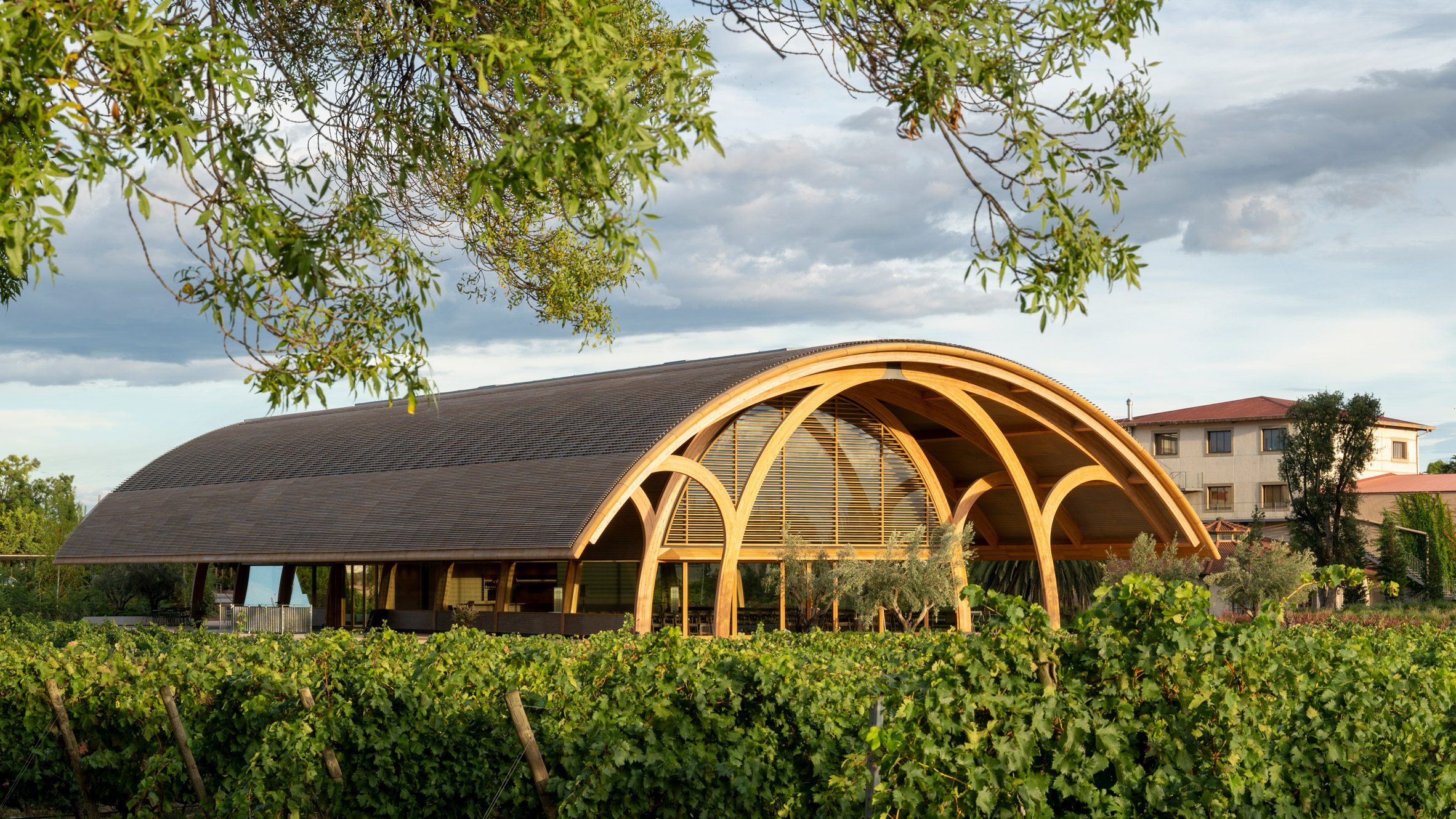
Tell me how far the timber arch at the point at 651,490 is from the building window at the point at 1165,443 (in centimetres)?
2983

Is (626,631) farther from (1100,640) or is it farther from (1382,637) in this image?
(1382,637)

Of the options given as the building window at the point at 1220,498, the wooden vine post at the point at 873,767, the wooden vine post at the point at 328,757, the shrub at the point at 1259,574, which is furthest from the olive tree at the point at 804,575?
the building window at the point at 1220,498

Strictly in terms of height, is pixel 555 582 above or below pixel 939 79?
below

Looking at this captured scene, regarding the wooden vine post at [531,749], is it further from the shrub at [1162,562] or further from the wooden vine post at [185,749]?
the shrub at [1162,562]

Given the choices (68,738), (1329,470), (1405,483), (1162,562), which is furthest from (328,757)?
(1405,483)

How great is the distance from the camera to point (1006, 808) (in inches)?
190

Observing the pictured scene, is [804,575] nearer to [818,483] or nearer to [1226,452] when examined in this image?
[818,483]

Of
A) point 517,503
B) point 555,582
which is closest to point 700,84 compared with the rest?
point 517,503

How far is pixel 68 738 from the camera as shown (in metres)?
9.45

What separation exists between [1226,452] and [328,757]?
54.7 metres

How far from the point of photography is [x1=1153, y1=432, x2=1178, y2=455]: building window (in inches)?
2309

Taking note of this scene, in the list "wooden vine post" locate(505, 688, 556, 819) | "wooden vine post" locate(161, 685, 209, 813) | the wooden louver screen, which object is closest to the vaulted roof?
the wooden louver screen

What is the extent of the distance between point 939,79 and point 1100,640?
353 cm

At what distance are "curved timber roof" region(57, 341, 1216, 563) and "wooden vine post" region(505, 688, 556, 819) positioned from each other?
39.7 ft
